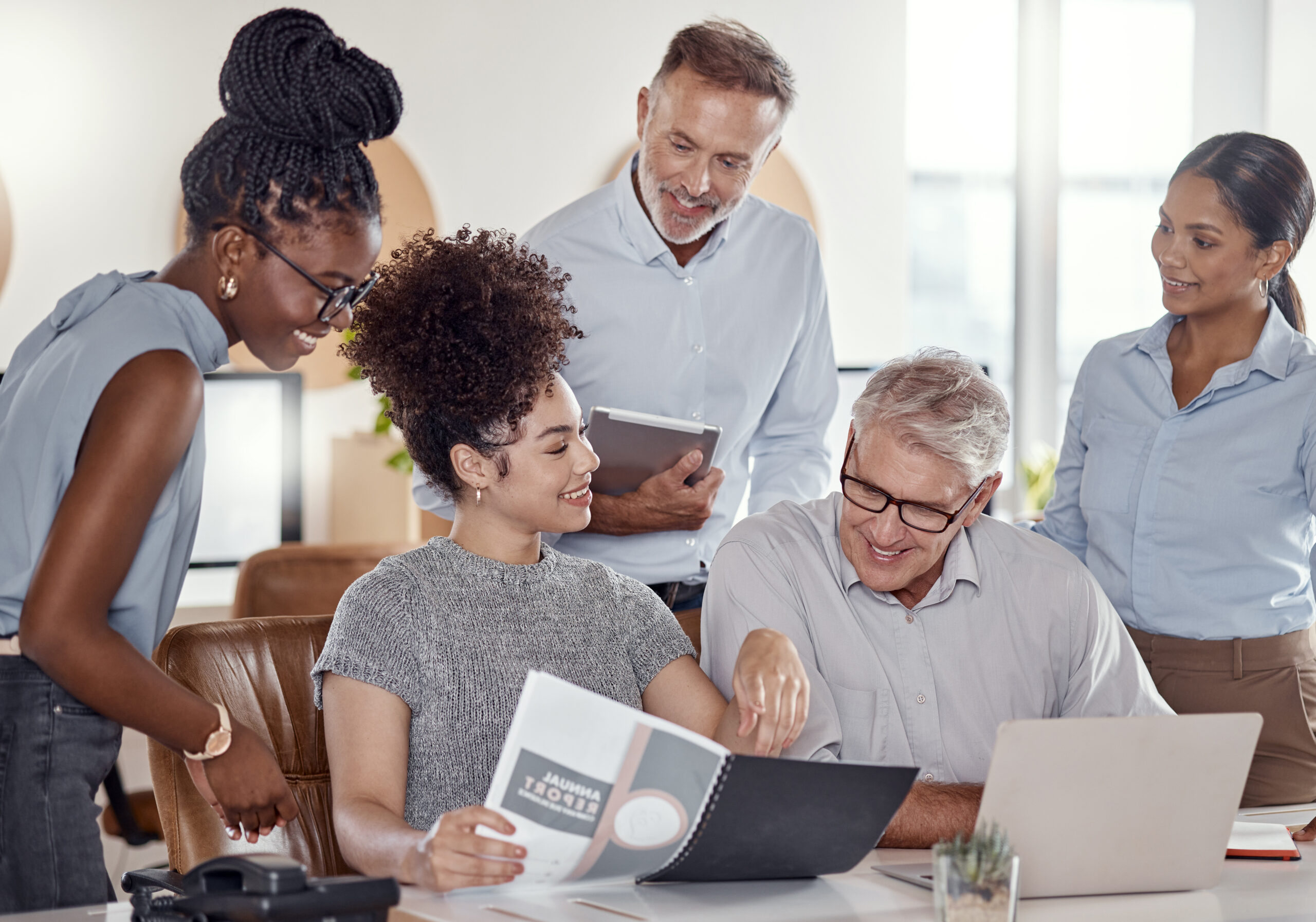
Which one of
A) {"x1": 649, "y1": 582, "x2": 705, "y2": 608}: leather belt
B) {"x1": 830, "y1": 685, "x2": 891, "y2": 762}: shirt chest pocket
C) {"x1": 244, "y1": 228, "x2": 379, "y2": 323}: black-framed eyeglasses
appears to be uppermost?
{"x1": 244, "y1": 228, "x2": 379, "y2": 323}: black-framed eyeglasses

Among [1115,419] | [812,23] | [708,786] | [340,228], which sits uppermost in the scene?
[812,23]

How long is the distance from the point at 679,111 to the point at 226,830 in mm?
1334

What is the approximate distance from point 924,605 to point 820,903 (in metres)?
0.67

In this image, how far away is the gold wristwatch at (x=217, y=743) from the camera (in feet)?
4.35

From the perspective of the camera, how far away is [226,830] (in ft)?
5.28

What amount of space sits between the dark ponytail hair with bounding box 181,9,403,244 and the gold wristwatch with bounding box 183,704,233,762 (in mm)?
556

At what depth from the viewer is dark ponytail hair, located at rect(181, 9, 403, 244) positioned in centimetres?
144

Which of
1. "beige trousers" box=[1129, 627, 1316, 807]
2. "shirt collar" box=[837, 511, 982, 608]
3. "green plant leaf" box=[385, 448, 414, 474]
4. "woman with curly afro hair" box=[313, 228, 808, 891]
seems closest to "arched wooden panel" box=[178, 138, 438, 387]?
"green plant leaf" box=[385, 448, 414, 474]

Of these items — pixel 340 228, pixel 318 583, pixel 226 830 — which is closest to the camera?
pixel 340 228

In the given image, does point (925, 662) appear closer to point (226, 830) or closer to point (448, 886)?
point (448, 886)

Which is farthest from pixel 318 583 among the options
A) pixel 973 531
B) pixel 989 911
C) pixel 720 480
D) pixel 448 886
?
pixel 989 911

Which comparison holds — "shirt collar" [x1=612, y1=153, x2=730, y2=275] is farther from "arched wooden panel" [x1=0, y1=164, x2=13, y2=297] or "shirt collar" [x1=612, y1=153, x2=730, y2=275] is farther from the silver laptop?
"arched wooden panel" [x1=0, y1=164, x2=13, y2=297]

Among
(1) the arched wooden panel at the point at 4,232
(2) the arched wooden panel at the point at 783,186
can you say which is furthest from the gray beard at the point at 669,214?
(2) the arched wooden panel at the point at 783,186

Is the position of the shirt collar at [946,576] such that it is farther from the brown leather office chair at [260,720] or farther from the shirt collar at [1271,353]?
the brown leather office chair at [260,720]
